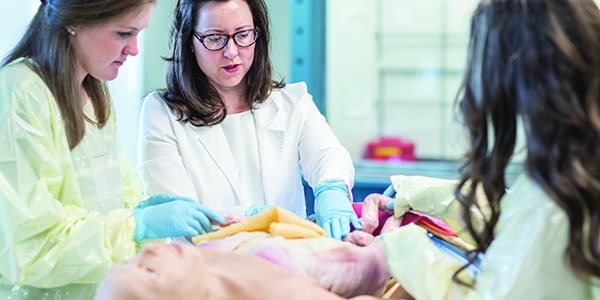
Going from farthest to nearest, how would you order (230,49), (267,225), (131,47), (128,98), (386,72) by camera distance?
(386,72), (128,98), (230,49), (131,47), (267,225)

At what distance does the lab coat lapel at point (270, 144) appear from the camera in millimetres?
1841

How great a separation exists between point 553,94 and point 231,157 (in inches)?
39.7

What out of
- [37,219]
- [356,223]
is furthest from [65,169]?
[356,223]

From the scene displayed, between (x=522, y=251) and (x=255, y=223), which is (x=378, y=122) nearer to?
(x=255, y=223)

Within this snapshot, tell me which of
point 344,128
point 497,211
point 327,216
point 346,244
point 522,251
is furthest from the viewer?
point 344,128

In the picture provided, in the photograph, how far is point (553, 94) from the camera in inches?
39.0

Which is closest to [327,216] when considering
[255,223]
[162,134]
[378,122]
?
[255,223]

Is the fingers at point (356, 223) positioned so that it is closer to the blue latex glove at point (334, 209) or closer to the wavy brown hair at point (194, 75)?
the blue latex glove at point (334, 209)

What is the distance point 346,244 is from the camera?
A: 1.31 meters

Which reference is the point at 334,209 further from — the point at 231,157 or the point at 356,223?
the point at 231,157

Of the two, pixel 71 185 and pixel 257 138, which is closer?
pixel 71 185

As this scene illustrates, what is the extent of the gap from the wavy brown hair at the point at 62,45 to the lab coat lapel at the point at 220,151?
414 millimetres

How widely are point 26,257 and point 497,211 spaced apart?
85cm

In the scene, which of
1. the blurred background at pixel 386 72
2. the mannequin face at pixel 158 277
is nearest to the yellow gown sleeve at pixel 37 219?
the mannequin face at pixel 158 277
